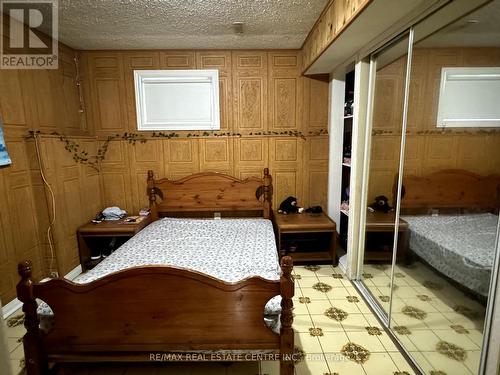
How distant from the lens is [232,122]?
3562 millimetres

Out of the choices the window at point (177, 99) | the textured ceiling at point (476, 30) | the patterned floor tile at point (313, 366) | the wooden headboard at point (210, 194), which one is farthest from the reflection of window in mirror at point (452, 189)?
the window at point (177, 99)

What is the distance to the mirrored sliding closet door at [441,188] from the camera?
132cm

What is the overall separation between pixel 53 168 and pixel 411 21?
3317mm

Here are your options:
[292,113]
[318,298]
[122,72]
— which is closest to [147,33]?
[122,72]

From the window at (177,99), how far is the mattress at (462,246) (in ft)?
8.62

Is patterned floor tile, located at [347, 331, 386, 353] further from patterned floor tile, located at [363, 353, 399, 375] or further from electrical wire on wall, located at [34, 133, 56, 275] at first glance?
electrical wire on wall, located at [34, 133, 56, 275]

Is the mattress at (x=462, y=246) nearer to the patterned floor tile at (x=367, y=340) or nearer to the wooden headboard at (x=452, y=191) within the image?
the wooden headboard at (x=452, y=191)

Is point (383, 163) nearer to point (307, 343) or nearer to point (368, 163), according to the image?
point (368, 163)

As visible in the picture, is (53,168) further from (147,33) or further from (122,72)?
(147,33)

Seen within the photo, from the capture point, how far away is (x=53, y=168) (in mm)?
2781

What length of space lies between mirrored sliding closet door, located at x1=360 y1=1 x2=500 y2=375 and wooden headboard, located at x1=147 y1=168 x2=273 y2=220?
1.57m

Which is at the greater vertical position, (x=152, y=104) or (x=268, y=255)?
(x=152, y=104)

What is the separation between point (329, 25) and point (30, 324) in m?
2.90

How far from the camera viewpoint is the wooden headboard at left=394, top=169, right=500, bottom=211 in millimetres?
1309
